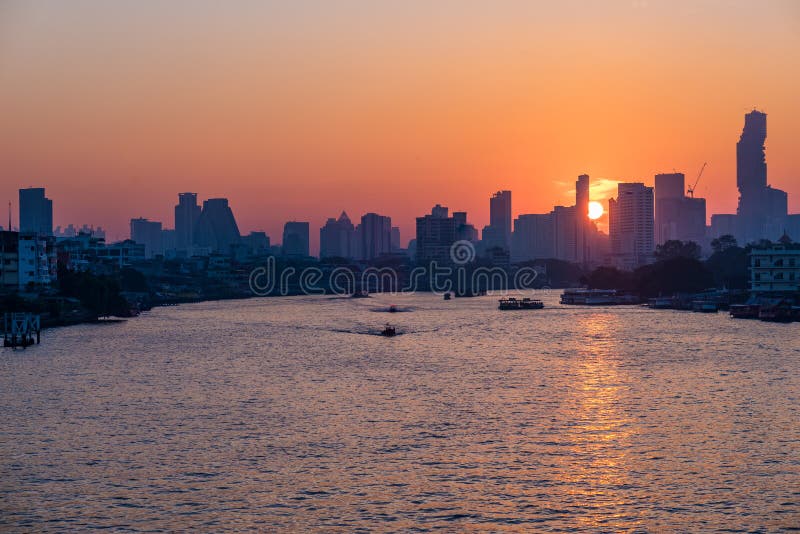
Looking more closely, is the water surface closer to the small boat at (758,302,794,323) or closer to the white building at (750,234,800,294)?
the small boat at (758,302,794,323)

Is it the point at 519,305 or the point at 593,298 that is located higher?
the point at 593,298

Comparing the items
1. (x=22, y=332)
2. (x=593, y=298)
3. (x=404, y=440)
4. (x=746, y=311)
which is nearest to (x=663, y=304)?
(x=593, y=298)

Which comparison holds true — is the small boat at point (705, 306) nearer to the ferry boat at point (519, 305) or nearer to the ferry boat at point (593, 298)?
the ferry boat at point (519, 305)

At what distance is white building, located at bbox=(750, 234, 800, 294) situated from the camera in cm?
10625

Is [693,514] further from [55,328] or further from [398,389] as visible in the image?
[55,328]

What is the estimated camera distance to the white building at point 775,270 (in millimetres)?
106250

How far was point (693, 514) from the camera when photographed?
24.7m

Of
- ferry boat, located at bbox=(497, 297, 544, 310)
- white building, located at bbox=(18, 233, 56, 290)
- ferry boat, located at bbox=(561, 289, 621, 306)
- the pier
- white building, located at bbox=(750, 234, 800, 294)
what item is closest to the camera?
the pier

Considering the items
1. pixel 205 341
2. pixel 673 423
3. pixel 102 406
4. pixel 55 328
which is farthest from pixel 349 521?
→ pixel 55 328

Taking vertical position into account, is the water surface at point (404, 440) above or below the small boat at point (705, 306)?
below

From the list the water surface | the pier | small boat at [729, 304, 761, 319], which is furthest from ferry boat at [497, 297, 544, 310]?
the pier

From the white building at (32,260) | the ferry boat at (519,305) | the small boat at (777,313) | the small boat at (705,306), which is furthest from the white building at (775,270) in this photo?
the white building at (32,260)

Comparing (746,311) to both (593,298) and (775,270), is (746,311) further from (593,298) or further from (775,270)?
(593,298)

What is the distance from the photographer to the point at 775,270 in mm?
106875
